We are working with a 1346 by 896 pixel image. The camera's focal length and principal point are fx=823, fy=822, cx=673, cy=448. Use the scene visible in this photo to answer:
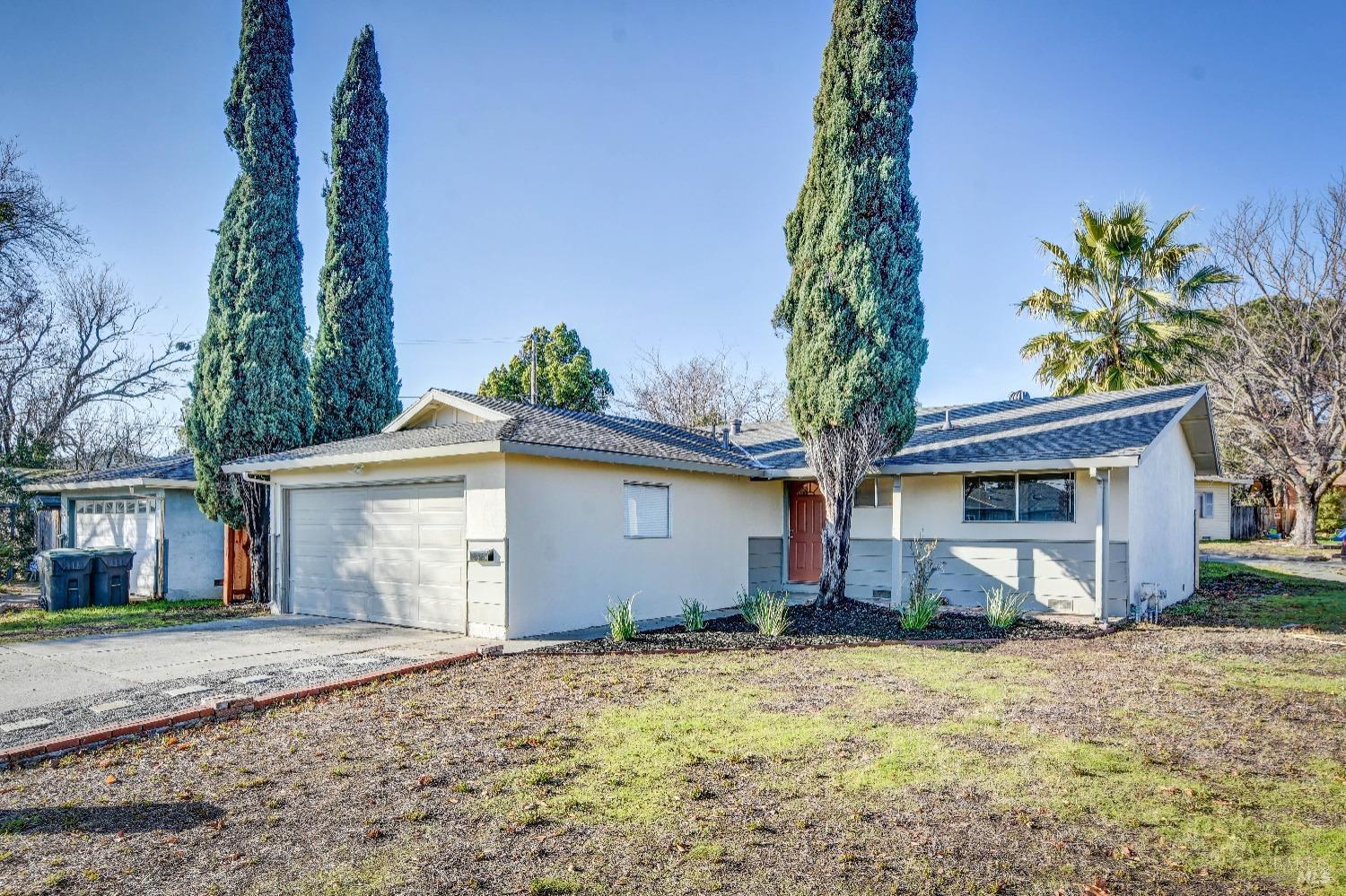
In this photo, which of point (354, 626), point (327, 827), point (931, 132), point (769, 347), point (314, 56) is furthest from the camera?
point (769, 347)

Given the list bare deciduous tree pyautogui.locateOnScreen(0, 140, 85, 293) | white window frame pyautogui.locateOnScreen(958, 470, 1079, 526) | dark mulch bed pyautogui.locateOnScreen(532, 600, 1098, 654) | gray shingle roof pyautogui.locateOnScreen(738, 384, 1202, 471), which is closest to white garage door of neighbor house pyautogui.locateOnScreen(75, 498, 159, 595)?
bare deciduous tree pyautogui.locateOnScreen(0, 140, 85, 293)

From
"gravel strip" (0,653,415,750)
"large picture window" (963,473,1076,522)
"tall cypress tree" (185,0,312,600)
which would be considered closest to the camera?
"gravel strip" (0,653,415,750)

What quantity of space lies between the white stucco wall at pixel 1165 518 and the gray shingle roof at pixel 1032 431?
48 centimetres

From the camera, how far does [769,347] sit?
111 feet

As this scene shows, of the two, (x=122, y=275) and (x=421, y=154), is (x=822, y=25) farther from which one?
(x=122, y=275)

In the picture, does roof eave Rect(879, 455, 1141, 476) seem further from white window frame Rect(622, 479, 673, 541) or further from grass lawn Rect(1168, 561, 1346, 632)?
white window frame Rect(622, 479, 673, 541)

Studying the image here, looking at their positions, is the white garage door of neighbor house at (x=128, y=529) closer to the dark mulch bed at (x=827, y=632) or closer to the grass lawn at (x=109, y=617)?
the grass lawn at (x=109, y=617)

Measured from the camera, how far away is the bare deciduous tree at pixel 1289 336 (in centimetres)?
2300

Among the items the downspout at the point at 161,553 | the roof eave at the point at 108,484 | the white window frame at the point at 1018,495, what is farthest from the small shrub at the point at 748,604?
the downspout at the point at 161,553

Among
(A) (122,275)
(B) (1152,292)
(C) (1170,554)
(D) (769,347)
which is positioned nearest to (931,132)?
(C) (1170,554)

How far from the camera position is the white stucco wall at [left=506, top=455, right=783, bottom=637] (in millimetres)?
10266

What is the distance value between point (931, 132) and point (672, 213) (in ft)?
30.3

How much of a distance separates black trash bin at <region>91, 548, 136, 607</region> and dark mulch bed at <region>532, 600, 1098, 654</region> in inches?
403

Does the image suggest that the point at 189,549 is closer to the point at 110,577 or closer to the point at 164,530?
the point at 164,530
